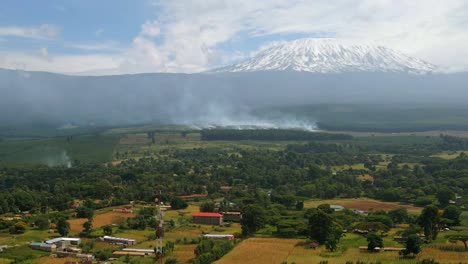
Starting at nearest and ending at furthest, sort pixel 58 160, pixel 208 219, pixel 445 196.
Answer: pixel 208 219 < pixel 445 196 < pixel 58 160

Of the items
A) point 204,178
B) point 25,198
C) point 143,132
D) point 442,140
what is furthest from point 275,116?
point 25,198

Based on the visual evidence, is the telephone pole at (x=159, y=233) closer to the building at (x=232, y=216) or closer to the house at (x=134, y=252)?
the house at (x=134, y=252)

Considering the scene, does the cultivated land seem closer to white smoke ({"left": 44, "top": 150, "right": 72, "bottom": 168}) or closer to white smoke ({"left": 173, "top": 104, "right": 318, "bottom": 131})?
white smoke ({"left": 44, "top": 150, "right": 72, "bottom": 168})

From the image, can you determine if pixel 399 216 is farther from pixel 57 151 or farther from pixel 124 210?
pixel 57 151

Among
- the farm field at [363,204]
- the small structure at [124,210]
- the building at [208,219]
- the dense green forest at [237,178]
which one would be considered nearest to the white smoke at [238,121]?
the dense green forest at [237,178]

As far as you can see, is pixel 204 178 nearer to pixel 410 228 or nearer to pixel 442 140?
pixel 410 228

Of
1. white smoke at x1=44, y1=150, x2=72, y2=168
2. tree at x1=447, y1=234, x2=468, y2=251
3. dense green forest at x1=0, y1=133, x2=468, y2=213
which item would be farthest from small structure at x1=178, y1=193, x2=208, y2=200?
tree at x1=447, y1=234, x2=468, y2=251

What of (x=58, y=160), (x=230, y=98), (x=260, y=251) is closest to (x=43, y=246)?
(x=260, y=251)
